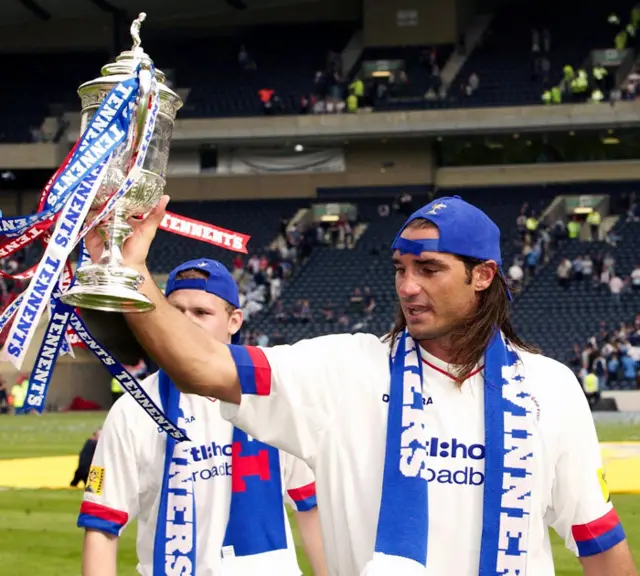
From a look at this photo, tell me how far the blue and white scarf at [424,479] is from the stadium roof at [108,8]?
152 ft

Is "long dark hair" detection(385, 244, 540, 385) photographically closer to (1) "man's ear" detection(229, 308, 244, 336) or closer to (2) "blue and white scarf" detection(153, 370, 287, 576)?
(2) "blue and white scarf" detection(153, 370, 287, 576)

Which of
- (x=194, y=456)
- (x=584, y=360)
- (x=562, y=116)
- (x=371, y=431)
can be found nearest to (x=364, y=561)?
(x=371, y=431)

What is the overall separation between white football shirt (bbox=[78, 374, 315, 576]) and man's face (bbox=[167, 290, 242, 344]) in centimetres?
27


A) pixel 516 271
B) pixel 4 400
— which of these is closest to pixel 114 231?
pixel 4 400

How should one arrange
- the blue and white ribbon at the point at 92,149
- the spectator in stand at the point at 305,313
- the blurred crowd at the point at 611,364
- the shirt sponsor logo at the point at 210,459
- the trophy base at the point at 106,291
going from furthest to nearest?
the spectator in stand at the point at 305,313 < the blurred crowd at the point at 611,364 < the shirt sponsor logo at the point at 210,459 < the blue and white ribbon at the point at 92,149 < the trophy base at the point at 106,291

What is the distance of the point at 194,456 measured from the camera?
4742 millimetres

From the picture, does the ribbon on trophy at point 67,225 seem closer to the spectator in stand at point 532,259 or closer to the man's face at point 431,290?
the man's face at point 431,290

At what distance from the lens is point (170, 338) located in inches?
125

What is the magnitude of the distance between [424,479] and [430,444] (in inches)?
4.2

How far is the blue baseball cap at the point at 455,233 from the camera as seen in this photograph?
363cm

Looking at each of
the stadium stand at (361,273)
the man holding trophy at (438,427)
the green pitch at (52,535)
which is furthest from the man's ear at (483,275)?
the stadium stand at (361,273)

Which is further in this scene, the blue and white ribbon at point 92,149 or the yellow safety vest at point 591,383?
the yellow safety vest at point 591,383

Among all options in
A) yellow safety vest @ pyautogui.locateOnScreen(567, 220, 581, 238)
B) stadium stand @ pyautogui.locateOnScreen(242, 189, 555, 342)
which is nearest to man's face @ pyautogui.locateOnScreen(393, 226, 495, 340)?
stadium stand @ pyautogui.locateOnScreen(242, 189, 555, 342)

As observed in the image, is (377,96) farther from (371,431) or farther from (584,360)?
(371,431)
